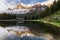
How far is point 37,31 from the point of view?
162cm

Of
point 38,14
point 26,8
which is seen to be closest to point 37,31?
point 38,14

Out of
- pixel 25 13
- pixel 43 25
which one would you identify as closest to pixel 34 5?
pixel 25 13

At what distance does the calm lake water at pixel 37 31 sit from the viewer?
1.61 m

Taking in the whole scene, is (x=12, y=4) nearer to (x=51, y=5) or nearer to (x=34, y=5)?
(x=34, y=5)

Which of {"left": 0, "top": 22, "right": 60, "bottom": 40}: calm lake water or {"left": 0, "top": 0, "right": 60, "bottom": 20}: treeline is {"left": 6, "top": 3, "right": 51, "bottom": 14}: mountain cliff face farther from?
{"left": 0, "top": 22, "right": 60, "bottom": 40}: calm lake water

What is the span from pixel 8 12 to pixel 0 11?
0.32 feet

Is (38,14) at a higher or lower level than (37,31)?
higher

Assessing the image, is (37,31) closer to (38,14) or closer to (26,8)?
(38,14)

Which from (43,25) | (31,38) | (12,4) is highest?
(12,4)

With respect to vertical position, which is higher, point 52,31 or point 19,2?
point 19,2

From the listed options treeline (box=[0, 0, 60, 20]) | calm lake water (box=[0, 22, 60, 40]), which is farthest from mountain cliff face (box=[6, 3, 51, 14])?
calm lake water (box=[0, 22, 60, 40])

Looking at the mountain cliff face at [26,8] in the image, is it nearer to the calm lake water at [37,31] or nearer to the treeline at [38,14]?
the treeline at [38,14]

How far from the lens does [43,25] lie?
1.63 m

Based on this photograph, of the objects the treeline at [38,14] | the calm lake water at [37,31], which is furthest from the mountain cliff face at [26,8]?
the calm lake water at [37,31]
